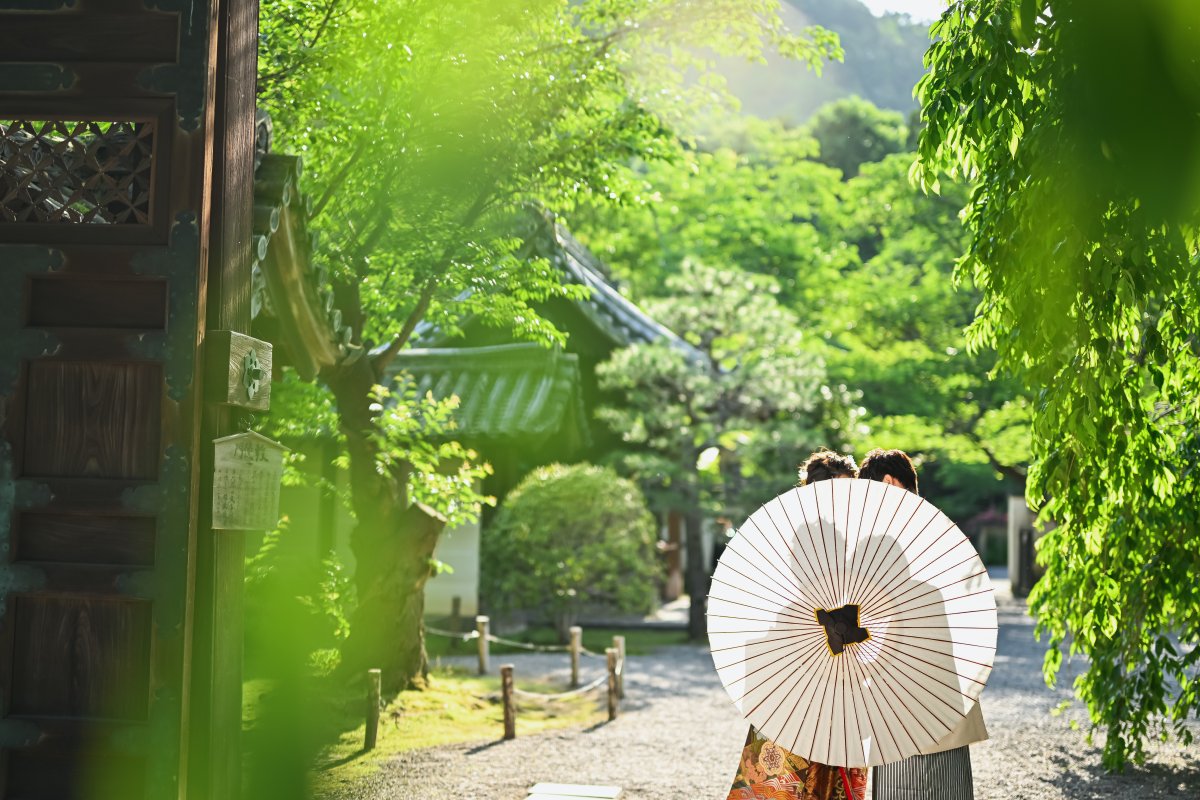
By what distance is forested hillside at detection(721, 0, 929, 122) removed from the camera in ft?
206

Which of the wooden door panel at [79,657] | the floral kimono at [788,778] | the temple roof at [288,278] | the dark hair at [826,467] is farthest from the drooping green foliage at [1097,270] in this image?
the wooden door panel at [79,657]

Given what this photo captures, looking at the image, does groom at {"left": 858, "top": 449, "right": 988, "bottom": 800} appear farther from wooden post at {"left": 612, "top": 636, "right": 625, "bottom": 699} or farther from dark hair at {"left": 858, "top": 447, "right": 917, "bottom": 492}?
wooden post at {"left": 612, "top": 636, "right": 625, "bottom": 699}

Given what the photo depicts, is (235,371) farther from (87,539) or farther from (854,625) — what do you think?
(854,625)

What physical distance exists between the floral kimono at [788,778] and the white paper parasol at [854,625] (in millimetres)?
519

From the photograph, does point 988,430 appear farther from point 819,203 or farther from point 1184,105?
point 1184,105

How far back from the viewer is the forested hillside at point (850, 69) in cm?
6284

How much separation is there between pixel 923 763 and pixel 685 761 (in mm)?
4085

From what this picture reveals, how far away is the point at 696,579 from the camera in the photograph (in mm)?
17469

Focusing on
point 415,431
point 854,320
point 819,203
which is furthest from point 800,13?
point 415,431

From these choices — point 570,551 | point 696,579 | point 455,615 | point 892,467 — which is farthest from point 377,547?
point 696,579

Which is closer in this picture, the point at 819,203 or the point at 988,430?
the point at 988,430

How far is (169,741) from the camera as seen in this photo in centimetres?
477

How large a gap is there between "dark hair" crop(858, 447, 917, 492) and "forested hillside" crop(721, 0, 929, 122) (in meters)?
57.5

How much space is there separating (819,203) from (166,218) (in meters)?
26.3
